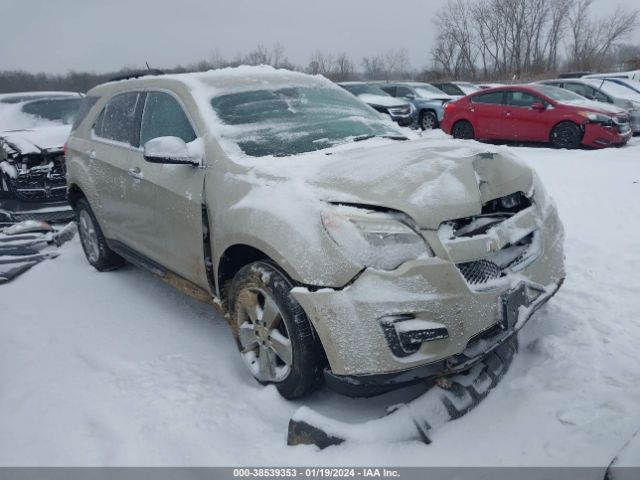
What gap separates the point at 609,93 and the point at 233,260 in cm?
1256

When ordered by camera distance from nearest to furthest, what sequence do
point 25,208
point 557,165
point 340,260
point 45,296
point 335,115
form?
1. point 340,260
2. point 335,115
3. point 45,296
4. point 25,208
5. point 557,165

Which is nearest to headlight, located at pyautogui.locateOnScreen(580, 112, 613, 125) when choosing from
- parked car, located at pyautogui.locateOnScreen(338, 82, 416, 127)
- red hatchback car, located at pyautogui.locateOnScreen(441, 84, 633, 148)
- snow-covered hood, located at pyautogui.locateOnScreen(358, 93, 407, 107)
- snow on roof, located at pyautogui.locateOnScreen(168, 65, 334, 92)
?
red hatchback car, located at pyautogui.locateOnScreen(441, 84, 633, 148)

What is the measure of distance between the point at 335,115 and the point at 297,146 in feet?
2.07

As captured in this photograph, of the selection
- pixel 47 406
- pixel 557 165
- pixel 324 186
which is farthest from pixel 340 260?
pixel 557 165

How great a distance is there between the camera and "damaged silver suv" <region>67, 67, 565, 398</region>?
2.21m

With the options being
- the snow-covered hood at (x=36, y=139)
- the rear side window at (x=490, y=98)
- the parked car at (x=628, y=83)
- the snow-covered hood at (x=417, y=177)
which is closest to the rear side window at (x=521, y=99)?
the rear side window at (x=490, y=98)

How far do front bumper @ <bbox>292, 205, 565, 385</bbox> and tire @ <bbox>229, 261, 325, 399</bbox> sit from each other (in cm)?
17

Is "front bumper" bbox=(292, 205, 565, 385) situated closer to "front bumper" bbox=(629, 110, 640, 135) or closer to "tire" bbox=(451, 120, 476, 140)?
"tire" bbox=(451, 120, 476, 140)

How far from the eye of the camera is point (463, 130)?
460 inches

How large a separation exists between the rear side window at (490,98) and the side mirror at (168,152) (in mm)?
9521

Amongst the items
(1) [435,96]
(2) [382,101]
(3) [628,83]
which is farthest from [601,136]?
(1) [435,96]

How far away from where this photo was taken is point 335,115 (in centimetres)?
362

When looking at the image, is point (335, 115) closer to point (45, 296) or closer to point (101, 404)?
point (101, 404)

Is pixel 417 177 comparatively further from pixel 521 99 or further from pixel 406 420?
pixel 521 99
